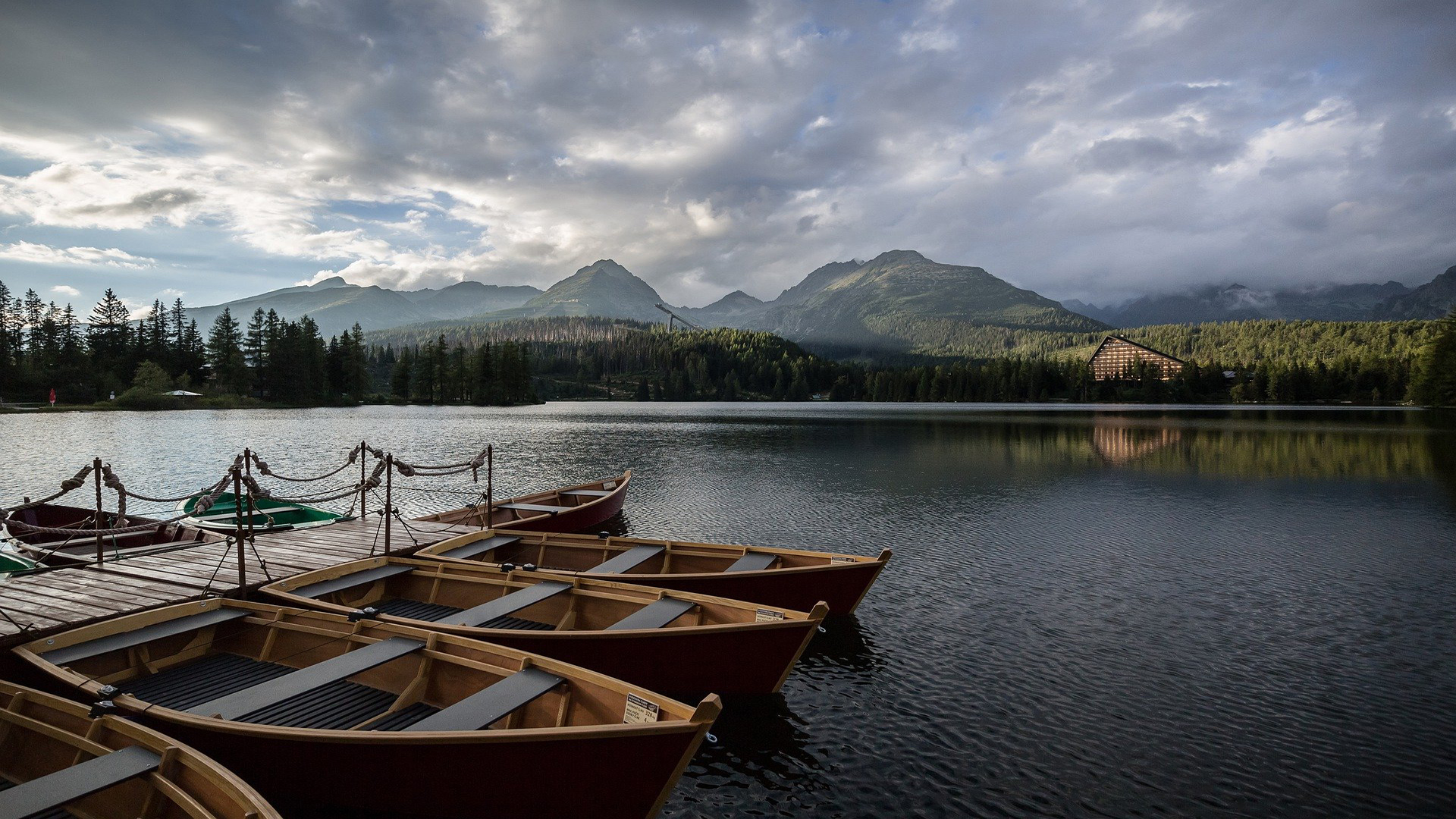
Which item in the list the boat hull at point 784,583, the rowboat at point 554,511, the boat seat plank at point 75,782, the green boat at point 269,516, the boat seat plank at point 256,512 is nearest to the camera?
the boat seat plank at point 75,782

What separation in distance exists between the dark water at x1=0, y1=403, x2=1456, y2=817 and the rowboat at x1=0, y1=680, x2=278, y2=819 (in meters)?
5.29

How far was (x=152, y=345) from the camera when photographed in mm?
130125

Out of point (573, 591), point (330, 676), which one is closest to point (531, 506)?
→ point (573, 591)

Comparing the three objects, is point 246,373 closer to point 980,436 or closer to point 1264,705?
point 980,436

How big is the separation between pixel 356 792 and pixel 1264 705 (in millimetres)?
14581

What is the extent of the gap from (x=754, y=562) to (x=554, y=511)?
10.7 meters

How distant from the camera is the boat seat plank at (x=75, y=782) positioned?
586cm

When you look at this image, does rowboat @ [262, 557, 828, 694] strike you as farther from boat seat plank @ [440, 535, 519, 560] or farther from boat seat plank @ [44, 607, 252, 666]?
boat seat plank @ [440, 535, 519, 560]

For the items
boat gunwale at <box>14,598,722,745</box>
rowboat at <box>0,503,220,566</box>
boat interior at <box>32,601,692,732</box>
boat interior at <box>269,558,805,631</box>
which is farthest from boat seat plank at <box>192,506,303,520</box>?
boat gunwale at <box>14,598,722,745</box>

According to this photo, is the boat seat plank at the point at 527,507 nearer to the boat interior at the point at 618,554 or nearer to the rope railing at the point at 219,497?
the rope railing at the point at 219,497

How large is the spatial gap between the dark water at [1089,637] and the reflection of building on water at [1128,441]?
9.82 m

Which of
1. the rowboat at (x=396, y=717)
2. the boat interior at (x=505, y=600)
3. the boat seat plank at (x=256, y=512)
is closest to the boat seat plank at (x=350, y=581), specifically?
the boat interior at (x=505, y=600)

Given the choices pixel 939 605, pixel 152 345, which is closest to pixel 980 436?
pixel 939 605

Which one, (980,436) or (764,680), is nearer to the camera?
(764,680)
